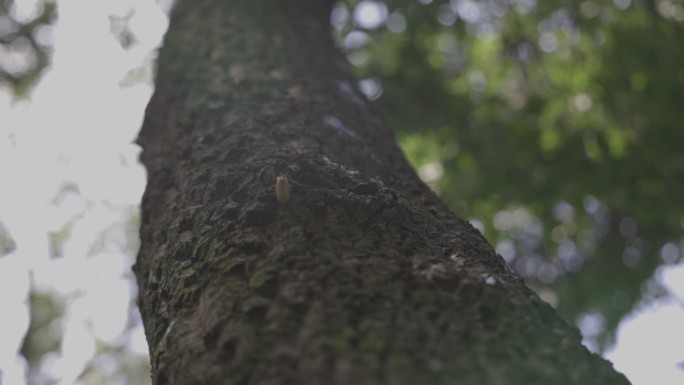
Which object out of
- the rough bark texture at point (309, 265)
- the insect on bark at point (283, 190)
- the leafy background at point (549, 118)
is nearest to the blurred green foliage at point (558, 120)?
the leafy background at point (549, 118)

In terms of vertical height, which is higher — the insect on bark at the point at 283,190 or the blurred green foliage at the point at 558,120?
the blurred green foliage at the point at 558,120

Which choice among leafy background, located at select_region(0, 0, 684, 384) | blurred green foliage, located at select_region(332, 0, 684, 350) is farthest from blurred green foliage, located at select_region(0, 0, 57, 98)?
blurred green foliage, located at select_region(332, 0, 684, 350)

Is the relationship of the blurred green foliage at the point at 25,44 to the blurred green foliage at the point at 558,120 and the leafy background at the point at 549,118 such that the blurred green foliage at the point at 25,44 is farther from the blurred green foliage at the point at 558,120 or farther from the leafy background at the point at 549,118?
the blurred green foliage at the point at 558,120

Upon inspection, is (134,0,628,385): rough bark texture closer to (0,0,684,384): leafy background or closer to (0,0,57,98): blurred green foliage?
(0,0,684,384): leafy background

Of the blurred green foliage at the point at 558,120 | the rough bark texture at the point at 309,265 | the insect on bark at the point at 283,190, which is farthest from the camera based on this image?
the blurred green foliage at the point at 558,120

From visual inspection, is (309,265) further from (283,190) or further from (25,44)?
(25,44)
